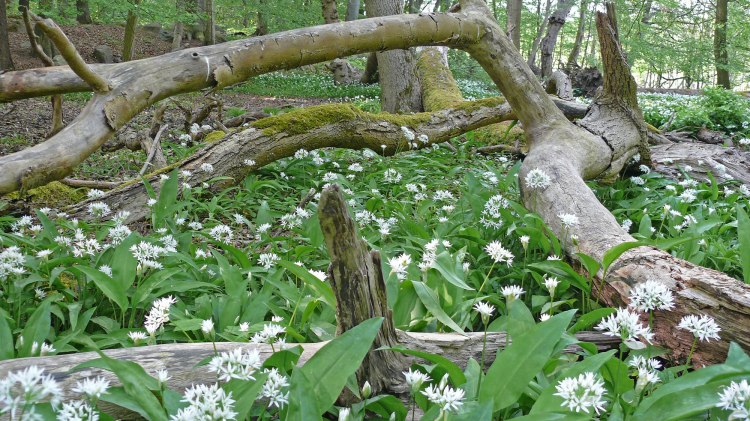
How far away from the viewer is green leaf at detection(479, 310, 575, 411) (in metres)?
1.51

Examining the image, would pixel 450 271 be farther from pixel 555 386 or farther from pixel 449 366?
pixel 555 386

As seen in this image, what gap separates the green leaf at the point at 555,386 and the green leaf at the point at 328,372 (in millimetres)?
490

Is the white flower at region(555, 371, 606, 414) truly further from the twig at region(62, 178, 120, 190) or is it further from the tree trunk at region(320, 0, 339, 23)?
the tree trunk at region(320, 0, 339, 23)

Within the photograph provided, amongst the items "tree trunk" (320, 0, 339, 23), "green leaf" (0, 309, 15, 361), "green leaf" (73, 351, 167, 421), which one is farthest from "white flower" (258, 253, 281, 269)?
"tree trunk" (320, 0, 339, 23)

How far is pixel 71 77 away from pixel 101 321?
5.20 feet

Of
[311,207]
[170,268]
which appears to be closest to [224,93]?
[311,207]

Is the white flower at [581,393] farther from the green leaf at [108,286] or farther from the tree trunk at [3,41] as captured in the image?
the tree trunk at [3,41]

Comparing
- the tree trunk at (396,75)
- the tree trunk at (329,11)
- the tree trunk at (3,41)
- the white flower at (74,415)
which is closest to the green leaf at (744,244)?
the white flower at (74,415)

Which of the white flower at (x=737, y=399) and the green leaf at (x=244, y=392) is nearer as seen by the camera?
the white flower at (x=737, y=399)

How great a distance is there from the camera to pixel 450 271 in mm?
2381

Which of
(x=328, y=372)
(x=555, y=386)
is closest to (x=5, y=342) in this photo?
(x=328, y=372)

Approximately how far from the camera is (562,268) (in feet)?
8.32

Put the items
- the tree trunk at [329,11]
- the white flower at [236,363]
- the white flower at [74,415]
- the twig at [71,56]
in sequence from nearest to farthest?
the white flower at [74,415], the white flower at [236,363], the twig at [71,56], the tree trunk at [329,11]

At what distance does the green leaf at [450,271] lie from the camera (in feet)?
7.42
